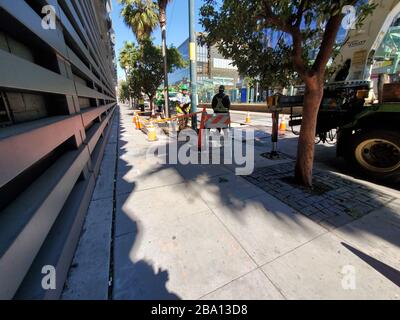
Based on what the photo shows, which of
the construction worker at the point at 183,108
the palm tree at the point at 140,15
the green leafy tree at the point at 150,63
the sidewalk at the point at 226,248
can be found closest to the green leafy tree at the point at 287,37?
the sidewalk at the point at 226,248

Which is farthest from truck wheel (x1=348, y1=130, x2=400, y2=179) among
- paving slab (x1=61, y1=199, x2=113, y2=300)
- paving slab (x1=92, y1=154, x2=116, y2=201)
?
paving slab (x1=92, y1=154, x2=116, y2=201)

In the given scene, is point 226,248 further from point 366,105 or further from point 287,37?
→ point 366,105

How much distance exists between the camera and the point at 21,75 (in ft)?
4.87

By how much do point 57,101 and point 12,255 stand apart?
6.87 feet

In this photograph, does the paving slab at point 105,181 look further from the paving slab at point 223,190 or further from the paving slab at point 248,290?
the paving slab at point 248,290

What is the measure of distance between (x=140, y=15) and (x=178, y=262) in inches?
695

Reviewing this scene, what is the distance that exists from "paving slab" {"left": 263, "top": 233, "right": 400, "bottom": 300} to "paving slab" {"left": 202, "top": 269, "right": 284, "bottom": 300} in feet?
0.27

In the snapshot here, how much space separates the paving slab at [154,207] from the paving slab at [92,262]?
191 mm

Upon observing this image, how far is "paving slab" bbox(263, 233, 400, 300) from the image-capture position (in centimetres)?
173

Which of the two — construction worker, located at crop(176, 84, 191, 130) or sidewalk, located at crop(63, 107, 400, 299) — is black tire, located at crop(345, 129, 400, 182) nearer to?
sidewalk, located at crop(63, 107, 400, 299)

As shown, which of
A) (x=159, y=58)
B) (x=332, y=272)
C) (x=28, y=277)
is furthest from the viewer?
(x=159, y=58)

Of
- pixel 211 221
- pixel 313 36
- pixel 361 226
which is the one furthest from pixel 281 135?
pixel 211 221

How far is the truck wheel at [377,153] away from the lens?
373cm

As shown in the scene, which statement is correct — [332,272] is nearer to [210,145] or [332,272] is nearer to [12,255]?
[12,255]
